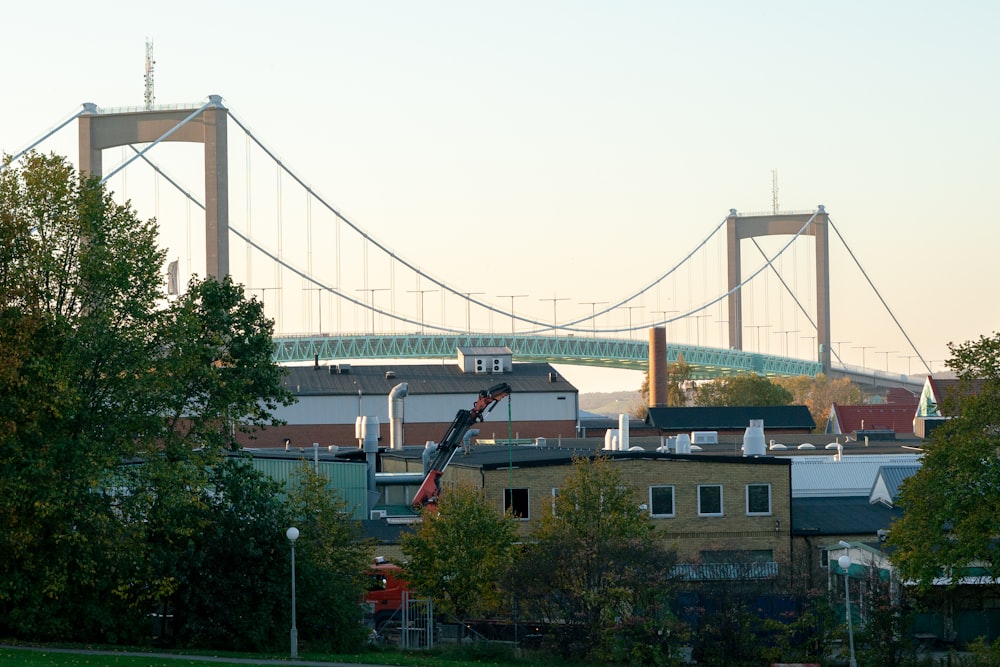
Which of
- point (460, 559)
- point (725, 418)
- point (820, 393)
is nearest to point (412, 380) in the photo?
point (725, 418)

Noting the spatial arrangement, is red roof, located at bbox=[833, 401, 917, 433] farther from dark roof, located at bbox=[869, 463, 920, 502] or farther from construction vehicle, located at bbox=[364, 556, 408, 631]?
construction vehicle, located at bbox=[364, 556, 408, 631]

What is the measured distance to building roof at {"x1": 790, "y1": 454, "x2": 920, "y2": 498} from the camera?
58.3 meters

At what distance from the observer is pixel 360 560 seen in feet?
147

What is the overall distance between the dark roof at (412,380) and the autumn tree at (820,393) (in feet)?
130

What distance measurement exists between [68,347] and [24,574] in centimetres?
528

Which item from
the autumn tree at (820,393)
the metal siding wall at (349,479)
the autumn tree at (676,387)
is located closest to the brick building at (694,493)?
the metal siding wall at (349,479)

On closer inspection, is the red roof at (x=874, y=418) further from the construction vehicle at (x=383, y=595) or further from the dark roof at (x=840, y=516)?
the construction vehicle at (x=383, y=595)

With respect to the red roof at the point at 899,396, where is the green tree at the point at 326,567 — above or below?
below

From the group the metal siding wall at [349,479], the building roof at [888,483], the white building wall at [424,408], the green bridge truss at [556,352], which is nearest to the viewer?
the building roof at [888,483]

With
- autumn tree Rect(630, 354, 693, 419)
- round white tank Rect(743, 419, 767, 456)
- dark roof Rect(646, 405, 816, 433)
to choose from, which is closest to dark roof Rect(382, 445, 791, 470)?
round white tank Rect(743, 419, 767, 456)

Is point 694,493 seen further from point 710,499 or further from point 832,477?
point 832,477

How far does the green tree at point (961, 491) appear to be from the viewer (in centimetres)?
3750

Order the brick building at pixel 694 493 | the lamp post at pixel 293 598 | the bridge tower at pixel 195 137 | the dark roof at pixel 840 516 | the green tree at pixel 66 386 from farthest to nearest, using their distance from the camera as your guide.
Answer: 1. the bridge tower at pixel 195 137
2. the brick building at pixel 694 493
3. the dark roof at pixel 840 516
4. the lamp post at pixel 293 598
5. the green tree at pixel 66 386

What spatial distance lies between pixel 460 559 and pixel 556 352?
13398cm
